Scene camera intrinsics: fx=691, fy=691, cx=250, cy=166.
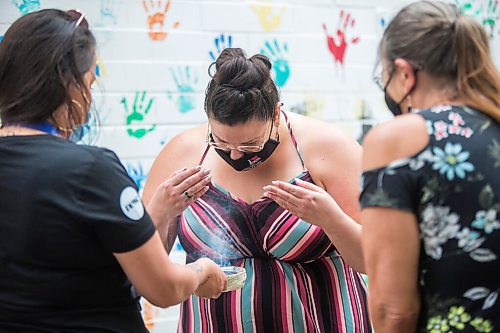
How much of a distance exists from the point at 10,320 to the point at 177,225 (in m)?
0.92

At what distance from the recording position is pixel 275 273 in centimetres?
223

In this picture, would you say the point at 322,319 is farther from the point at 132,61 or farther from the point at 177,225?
the point at 132,61

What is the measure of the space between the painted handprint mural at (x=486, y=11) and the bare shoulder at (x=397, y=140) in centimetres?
273

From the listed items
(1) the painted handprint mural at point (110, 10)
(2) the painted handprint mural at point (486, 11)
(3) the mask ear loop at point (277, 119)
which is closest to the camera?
(3) the mask ear loop at point (277, 119)

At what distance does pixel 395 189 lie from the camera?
139 centimetres

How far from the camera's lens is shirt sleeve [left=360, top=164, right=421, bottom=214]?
139 cm

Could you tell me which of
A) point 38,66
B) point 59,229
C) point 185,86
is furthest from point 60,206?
point 185,86

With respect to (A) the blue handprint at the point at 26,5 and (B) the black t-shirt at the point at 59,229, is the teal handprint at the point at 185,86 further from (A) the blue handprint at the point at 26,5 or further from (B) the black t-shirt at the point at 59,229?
(B) the black t-shirt at the point at 59,229

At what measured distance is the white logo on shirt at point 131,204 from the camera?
1440 mm

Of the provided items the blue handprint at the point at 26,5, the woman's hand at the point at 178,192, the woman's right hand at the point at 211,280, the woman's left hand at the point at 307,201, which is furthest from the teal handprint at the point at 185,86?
the woman's right hand at the point at 211,280

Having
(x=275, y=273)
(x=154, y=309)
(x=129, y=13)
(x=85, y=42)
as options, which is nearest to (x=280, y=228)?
(x=275, y=273)

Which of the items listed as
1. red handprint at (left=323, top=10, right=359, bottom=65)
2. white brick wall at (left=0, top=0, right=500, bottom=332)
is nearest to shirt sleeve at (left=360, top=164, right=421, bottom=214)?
white brick wall at (left=0, top=0, right=500, bottom=332)

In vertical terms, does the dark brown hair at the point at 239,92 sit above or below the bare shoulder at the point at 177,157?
above

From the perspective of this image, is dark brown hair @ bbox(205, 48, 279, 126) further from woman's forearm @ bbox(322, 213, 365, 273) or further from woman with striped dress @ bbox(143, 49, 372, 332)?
woman's forearm @ bbox(322, 213, 365, 273)
